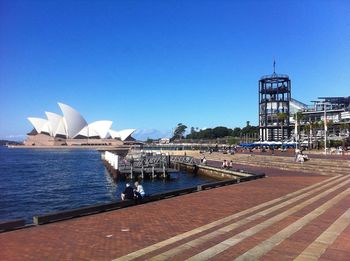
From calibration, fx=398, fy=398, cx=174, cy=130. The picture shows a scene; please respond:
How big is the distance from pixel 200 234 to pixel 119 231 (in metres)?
2.21

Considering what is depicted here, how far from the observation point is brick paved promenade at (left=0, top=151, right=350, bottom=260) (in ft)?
26.9

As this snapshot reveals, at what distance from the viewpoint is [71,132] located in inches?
6604

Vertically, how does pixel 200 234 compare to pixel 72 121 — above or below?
below

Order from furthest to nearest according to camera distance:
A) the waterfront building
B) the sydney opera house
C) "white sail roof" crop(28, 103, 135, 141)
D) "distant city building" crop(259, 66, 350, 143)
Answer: the sydney opera house
"white sail roof" crop(28, 103, 135, 141)
"distant city building" crop(259, 66, 350, 143)
the waterfront building

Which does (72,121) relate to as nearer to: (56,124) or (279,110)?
(56,124)

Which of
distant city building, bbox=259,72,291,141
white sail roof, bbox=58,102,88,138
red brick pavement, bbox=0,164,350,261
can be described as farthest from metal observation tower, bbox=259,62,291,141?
red brick pavement, bbox=0,164,350,261

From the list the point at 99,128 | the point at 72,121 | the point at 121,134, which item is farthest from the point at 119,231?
the point at 121,134

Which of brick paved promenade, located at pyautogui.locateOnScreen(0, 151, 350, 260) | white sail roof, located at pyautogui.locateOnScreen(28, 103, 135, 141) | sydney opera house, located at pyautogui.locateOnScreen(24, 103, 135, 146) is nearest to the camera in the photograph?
brick paved promenade, located at pyautogui.locateOnScreen(0, 151, 350, 260)

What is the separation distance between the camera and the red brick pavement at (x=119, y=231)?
848 cm

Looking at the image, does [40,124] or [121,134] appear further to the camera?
[121,134]

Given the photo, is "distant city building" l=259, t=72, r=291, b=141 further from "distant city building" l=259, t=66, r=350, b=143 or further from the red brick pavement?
the red brick pavement

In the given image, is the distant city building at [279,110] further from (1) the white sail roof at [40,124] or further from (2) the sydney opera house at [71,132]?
(1) the white sail roof at [40,124]

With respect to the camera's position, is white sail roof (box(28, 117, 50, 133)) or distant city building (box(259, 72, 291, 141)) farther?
white sail roof (box(28, 117, 50, 133))

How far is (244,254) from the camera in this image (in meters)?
8.04
